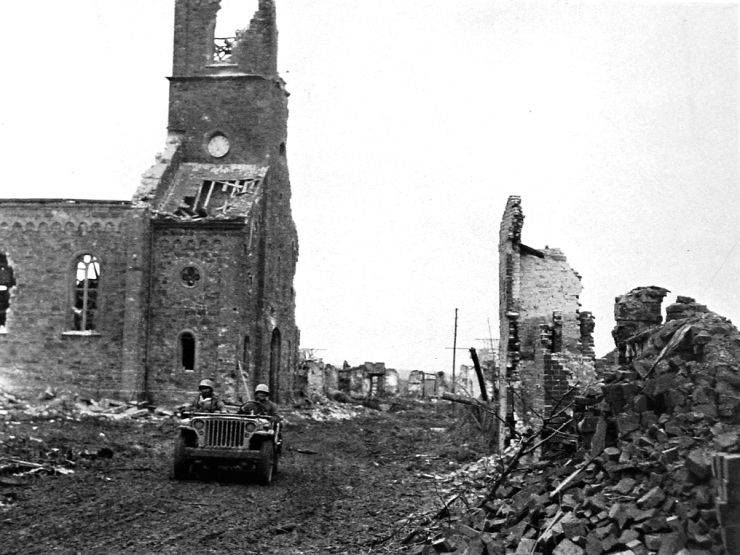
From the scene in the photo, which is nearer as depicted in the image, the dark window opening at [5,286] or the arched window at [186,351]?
the arched window at [186,351]

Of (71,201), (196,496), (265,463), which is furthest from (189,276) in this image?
(196,496)

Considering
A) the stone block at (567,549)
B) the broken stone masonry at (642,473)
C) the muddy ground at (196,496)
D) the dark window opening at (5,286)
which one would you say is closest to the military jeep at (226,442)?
the muddy ground at (196,496)

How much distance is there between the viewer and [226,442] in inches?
613

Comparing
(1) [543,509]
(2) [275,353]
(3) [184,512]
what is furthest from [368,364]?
(1) [543,509]

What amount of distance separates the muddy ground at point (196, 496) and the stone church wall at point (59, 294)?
17.3 feet

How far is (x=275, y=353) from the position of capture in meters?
33.8

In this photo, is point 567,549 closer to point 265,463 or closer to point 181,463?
point 265,463

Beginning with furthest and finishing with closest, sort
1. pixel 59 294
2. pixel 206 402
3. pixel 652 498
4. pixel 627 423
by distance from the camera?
pixel 59 294 < pixel 206 402 < pixel 627 423 < pixel 652 498

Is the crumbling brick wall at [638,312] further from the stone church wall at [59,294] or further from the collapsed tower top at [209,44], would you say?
the collapsed tower top at [209,44]

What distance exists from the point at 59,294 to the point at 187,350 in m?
5.06

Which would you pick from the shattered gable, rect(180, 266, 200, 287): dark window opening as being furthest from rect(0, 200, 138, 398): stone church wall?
rect(180, 266, 200, 287): dark window opening

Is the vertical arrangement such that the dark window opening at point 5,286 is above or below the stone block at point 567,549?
above

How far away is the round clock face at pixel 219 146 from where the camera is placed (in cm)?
3353

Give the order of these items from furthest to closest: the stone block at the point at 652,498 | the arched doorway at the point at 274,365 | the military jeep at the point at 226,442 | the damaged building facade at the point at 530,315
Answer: the arched doorway at the point at 274,365
the damaged building facade at the point at 530,315
the military jeep at the point at 226,442
the stone block at the point at 652,498
